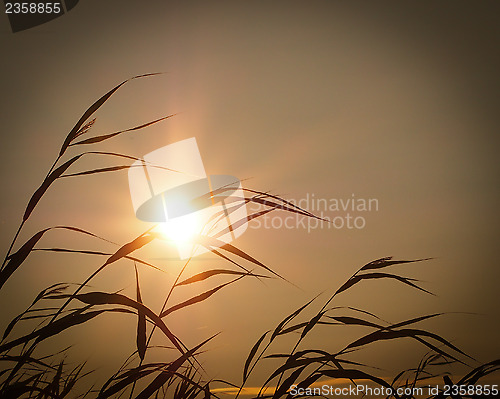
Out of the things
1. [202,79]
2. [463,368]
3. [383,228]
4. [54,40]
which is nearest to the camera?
[54,40]

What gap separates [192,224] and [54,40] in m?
1.43

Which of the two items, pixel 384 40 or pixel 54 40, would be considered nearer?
pixel 54 40

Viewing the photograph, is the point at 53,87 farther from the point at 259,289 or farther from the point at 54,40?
the point at 259,289

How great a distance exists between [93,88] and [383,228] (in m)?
2.40

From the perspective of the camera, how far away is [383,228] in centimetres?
396

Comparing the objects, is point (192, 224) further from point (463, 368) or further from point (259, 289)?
point (463, 368)

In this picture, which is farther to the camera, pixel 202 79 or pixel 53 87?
pixel 202 79

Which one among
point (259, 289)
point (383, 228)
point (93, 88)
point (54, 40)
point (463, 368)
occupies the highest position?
point (54, 40)

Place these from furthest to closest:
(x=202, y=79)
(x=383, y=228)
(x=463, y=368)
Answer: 1. (x=383, y=228)
2. (x=463, y=368)
3. (x=202, y=79)

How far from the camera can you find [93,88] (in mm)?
3186

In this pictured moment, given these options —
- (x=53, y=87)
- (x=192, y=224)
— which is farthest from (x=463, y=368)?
(x=53, y=87)

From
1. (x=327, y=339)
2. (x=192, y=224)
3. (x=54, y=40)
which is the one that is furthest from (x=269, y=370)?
(x=54, y=40)

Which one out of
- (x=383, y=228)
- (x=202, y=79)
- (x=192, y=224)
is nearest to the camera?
(x=192, y=224)

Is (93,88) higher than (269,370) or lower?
higher
